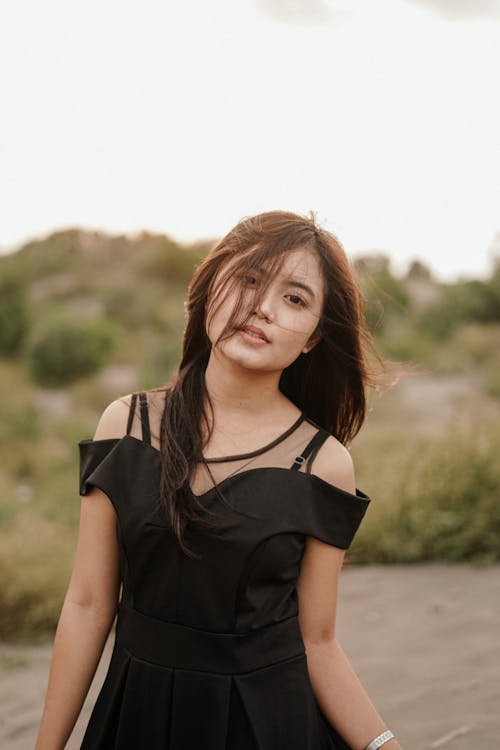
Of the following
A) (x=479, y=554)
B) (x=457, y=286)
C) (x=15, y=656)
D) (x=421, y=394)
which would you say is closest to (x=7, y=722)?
(x=15, y=656)

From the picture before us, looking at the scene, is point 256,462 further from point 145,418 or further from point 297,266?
point 297,266

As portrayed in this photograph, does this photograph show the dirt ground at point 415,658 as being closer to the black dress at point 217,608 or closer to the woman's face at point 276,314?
the black dress at point 217,608

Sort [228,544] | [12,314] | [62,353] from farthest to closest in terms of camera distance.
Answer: [12,314] < [62,353] < [228,544]

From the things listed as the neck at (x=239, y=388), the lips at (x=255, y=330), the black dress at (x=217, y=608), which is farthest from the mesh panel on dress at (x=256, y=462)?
the lips at (x=255, y=330)

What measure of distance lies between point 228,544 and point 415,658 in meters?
2.72

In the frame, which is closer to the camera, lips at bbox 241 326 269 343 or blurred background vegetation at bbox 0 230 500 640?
lips at bbox 241 326 269 343

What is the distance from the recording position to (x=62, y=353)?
1558 cm

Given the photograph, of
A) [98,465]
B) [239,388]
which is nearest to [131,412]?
[98,465]

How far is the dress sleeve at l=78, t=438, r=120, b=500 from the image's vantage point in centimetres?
192

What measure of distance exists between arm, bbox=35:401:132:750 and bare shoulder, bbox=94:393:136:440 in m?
0.01

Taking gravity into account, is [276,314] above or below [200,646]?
above

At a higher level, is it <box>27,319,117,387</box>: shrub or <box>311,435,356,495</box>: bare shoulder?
<box>311,435,356,495</box>: bare shoulder

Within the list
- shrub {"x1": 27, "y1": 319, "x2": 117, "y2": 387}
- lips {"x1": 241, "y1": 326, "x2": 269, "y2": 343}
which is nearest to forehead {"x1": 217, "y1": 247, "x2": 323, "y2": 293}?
lips {"x1": 241, "y1": 326, "x2": 269, "y2": 343}

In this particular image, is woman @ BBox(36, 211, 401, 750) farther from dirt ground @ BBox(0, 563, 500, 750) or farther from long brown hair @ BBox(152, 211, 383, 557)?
dirt ground @ BBox(0, 563, 500, 750)
